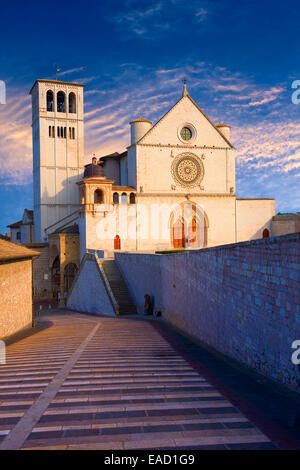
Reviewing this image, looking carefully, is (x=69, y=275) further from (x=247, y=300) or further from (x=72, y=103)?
(x=247, y=300)

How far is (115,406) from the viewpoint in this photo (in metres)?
6.32

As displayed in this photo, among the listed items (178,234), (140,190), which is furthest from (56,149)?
(178,234)

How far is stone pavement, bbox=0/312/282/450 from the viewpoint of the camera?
505 cm

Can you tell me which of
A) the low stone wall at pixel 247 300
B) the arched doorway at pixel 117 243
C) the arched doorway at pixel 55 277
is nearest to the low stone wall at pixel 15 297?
the low stone wall at pixel 247 300

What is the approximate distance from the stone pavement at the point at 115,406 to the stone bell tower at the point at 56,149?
3790 cm

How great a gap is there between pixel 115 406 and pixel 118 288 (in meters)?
22.4

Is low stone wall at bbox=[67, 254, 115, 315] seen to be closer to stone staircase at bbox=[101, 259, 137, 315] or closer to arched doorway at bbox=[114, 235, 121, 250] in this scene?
stone staircase at bbox=[101, 259, 137, 315]

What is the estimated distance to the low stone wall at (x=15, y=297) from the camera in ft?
54.7

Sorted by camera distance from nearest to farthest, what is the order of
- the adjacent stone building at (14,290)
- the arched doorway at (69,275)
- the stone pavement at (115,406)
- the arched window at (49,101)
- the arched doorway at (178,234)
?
the stone pavement at (115,406) < the adjacent stone building at (14,290) < the arched doorway at (69,275) < the arched doorway at (178,234) < the arched window at (49,101)

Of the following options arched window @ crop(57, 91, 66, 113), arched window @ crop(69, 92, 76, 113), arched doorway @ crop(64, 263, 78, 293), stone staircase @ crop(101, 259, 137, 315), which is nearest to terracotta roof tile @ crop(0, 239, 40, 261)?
stone staircase @ crop(101, 259, 137, 315)

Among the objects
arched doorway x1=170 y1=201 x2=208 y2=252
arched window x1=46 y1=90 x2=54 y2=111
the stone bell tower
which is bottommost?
arched doorway x1=170 y1=201 x2=208 y2=252

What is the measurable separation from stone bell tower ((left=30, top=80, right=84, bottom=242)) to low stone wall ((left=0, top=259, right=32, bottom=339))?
26.7m

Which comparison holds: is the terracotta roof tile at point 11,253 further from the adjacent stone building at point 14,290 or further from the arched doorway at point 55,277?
the arched doorway at point 55,277
